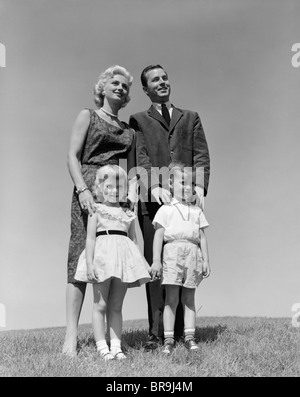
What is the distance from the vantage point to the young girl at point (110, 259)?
200 inches

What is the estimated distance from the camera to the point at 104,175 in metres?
5.29

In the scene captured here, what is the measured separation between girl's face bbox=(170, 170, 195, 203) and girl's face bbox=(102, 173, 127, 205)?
0.66m

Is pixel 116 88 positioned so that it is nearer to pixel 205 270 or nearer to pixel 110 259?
pixel 110 259

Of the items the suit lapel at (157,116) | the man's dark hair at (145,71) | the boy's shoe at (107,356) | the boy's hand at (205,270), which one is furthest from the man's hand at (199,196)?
the boy's shoe at (107,356)

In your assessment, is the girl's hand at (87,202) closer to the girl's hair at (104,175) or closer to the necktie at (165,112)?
the girl's hair at (104,175)

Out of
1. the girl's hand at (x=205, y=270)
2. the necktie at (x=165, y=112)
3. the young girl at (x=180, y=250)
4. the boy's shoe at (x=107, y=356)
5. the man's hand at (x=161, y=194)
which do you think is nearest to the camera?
the boy's shoe at (x=107, y=356)

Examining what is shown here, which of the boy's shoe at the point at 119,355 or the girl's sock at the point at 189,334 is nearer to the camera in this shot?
the boy's shoe at the point at 119,355

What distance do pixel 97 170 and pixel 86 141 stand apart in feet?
1.21

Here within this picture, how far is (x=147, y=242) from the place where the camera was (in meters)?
5.91

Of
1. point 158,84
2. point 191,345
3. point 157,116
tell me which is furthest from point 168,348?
point 158,84

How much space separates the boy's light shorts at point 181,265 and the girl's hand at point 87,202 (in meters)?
0.92

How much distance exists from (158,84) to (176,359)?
299 centimetres
